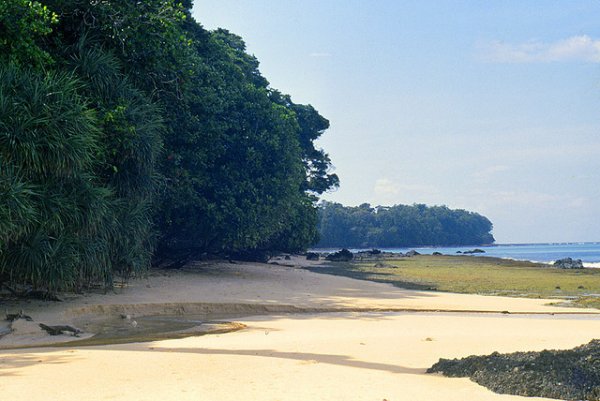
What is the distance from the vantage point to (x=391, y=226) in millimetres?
156875

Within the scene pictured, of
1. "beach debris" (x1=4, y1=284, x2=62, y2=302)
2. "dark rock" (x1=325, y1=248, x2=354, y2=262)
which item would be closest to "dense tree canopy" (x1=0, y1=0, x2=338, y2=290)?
"beach debris" (x1=4, y1=284, x2=62, y2=302)

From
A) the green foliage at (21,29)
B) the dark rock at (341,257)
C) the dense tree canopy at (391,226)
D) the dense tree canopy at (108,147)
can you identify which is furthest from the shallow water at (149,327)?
the dense tree canopy at (391,226)

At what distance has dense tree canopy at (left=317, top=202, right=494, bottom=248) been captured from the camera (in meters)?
151

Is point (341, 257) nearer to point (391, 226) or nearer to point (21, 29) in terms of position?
point (21, 29)

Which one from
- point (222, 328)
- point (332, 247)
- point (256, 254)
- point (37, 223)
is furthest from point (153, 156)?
point (332, 247)

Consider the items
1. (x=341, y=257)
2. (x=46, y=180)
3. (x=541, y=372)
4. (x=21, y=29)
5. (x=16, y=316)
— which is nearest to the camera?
(x=541, y=372)

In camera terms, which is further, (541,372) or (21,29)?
(21,29)

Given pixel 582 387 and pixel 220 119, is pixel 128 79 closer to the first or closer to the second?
pixel 220 119

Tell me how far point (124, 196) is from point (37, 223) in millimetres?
3760

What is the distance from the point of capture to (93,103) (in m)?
17.0

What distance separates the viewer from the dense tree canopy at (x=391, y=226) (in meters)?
151

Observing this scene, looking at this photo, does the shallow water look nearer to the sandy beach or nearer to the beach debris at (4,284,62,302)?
the sandy beach

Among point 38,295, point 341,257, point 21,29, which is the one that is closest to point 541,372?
point 21,29

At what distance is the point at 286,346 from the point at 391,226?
14741 centimetres
